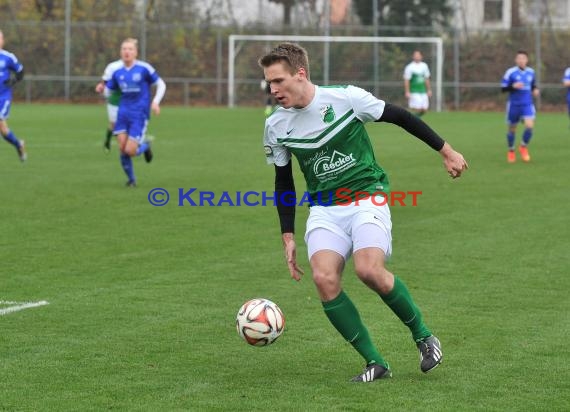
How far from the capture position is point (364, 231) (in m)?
6.02

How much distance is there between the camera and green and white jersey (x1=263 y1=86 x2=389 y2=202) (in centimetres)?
617

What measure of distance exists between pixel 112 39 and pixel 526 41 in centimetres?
1674

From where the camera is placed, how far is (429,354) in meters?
6.13

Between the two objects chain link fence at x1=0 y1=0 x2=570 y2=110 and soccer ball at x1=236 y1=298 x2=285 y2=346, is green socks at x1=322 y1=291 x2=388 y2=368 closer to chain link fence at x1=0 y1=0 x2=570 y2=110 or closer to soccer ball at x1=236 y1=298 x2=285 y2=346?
soccer ball at x1=236 y1=298 x2=285 y2=346

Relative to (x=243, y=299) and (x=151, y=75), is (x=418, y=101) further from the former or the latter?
(x=243, y=299)

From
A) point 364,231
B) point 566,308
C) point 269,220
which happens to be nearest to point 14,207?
point 269,220

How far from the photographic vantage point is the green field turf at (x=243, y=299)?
5.86 metres

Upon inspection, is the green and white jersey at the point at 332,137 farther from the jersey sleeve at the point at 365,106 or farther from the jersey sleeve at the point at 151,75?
the jersey sleeve at the point at 151,75

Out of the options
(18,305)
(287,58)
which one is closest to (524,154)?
(18,305)

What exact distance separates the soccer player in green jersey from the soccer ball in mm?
267

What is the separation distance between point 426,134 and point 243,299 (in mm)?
2880

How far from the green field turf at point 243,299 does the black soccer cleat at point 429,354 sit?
10 centimetres

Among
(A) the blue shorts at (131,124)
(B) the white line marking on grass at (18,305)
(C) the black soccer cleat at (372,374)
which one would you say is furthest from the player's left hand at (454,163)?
(A) the blue shorts at (131,124)

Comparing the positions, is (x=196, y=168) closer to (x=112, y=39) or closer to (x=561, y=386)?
(x=561, y=386)
